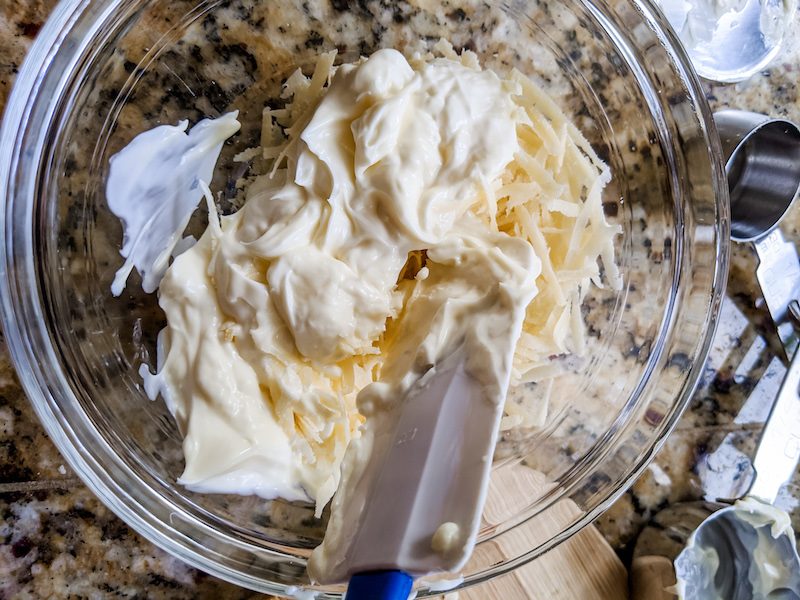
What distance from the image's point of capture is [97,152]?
0.88 metres

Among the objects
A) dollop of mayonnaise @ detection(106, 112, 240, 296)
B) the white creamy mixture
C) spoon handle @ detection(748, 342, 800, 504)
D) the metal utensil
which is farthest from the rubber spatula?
the white creamy mixture

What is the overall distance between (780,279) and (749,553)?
1.82ft

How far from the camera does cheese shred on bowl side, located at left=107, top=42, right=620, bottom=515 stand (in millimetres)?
811

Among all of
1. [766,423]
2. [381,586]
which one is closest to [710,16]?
[766,423]

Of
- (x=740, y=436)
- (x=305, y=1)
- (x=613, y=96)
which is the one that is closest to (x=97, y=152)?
(x=305, y=1)

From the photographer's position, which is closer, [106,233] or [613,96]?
[106,233]

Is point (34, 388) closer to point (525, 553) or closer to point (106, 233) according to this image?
point (106, 233)

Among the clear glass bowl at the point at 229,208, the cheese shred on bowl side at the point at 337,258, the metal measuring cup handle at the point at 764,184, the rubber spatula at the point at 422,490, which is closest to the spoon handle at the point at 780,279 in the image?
the metal measuring cup handle at the point at 764,184

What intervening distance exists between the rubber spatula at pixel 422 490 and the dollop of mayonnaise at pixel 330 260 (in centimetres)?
8

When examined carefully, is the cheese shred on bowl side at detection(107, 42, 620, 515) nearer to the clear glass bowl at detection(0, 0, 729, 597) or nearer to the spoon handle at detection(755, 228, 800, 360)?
the clear glass bowl at detection(0, 0, 729, 597)

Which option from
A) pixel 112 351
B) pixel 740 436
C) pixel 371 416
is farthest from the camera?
pixel 740 436

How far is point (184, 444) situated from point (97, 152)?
47 centimetres

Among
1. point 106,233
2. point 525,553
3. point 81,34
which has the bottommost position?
point 525,553

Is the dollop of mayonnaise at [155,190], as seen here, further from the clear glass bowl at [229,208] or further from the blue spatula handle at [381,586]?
the blue spatula handle at [381,586]
